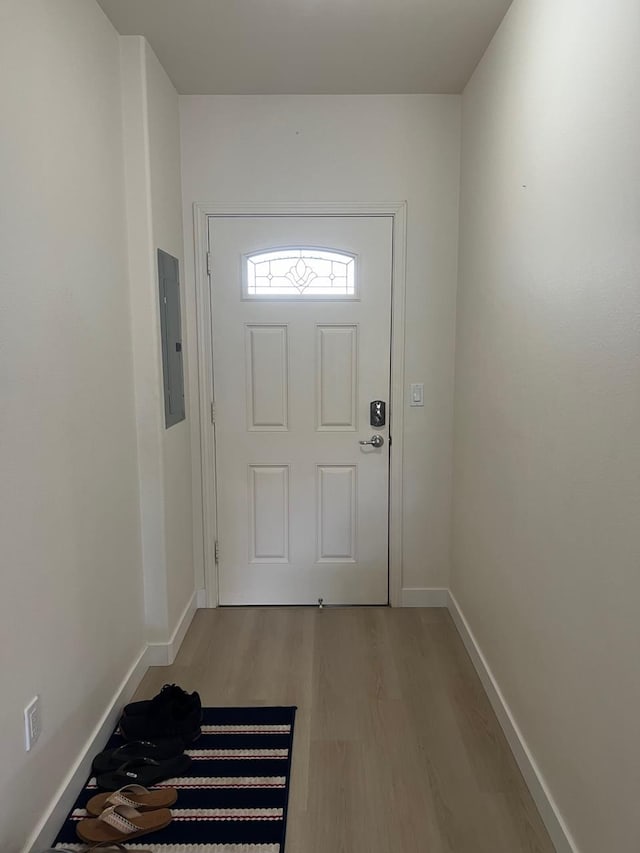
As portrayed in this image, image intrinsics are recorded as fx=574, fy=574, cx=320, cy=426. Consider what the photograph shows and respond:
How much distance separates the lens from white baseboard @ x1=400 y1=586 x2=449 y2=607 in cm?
306

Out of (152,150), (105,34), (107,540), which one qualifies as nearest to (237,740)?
(107,540)

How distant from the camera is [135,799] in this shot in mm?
1723

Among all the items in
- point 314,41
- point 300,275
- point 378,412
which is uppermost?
point 314,41

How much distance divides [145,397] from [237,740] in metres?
1.35

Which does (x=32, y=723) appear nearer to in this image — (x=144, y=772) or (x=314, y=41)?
(x=144, y=772)

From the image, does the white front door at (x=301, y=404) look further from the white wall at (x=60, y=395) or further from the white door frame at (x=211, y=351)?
the white wall at (x=60, y=395)

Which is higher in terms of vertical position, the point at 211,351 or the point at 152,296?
the point at 152,296

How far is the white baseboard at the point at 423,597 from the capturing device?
3064 millimetres

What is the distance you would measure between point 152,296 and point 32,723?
1565mm

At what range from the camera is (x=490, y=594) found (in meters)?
2.29

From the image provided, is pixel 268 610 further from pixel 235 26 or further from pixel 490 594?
pixel 235 26

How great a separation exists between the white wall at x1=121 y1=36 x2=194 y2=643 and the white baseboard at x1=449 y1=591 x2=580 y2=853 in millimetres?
1341

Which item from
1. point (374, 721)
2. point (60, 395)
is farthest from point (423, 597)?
point (60, 395)

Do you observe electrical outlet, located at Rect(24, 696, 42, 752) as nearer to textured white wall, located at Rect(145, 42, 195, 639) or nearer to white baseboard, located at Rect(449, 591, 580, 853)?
textured white wall, located at Rect(145, 42, 195, 639)
